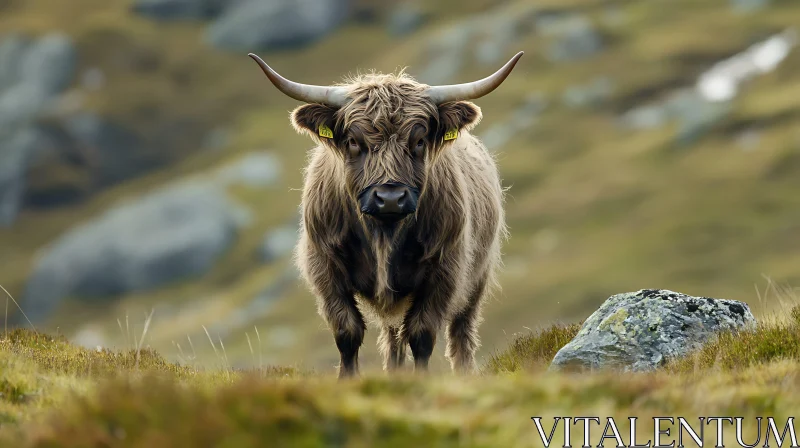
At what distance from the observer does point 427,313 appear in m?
10.1

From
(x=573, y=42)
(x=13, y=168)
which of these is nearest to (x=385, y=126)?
(x=573, y=42)

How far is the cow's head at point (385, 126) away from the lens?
941 cm

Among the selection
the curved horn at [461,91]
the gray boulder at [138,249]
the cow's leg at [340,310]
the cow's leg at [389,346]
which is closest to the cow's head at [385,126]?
the curved horn at [461,91]

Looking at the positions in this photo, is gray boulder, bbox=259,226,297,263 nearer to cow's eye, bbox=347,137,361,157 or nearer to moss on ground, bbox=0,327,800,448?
cow's eye, bbox=347,137,361,157

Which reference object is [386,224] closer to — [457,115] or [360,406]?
[457,115]

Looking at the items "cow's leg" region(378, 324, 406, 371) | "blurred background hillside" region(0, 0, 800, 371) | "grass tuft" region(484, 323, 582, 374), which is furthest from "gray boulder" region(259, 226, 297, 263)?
"grass tuft" region(484, 323, 582, 374)

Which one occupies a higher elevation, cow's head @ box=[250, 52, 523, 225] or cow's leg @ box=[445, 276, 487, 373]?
cow's head @ box=[250, 52, 523, 225]

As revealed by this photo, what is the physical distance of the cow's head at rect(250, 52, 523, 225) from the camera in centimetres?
941

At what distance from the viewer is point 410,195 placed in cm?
934

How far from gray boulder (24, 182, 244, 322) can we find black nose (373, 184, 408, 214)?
147 metres

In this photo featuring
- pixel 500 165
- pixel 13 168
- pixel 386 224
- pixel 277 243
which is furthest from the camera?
pixel 13 168

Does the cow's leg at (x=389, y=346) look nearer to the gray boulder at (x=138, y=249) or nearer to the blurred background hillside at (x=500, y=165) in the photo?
the blurred background hillside at (x=500, y=165)

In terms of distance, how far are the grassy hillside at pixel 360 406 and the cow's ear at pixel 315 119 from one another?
3.84 metres

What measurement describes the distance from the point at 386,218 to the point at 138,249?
497ft
